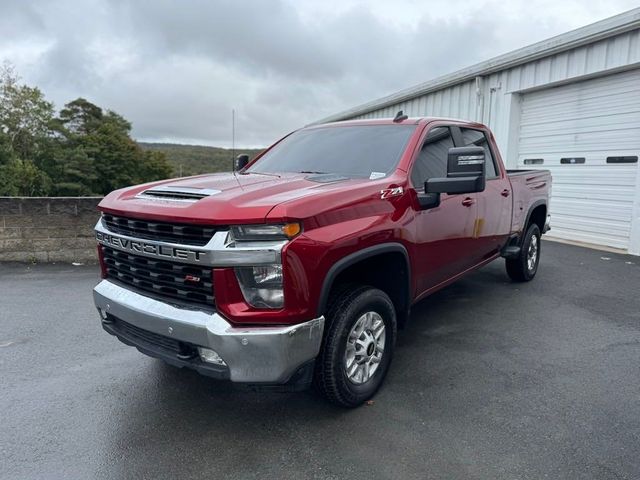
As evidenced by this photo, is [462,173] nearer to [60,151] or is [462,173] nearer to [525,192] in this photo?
[525,192]

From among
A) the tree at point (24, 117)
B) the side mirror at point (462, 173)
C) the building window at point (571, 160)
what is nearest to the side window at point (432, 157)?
the side mirror at point (462, 173)

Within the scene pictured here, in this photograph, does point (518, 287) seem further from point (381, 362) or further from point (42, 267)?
point (42, 267)

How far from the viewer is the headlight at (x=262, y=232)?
2422 millimetres

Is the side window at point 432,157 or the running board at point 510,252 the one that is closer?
the side window at point 432,157

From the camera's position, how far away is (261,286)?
246 cm

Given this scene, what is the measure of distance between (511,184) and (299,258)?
141 inches

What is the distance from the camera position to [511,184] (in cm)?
513

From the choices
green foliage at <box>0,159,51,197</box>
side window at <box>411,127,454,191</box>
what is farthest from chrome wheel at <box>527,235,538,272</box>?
green foliage at <box>0,159,51,197</box>

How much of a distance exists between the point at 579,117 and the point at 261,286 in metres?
8.99

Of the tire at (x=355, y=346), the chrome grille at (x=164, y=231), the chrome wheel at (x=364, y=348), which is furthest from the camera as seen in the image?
the chrome wheel at (x=364, y=348)

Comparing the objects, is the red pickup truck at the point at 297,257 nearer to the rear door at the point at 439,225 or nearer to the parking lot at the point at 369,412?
the rear door at the point at 439,225

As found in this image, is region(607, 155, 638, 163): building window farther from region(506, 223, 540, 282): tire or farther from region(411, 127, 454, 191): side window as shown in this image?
region(411, 127, 454, 191): side window

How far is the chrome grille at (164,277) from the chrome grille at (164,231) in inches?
5.3

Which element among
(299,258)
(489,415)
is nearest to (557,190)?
(489,415)
